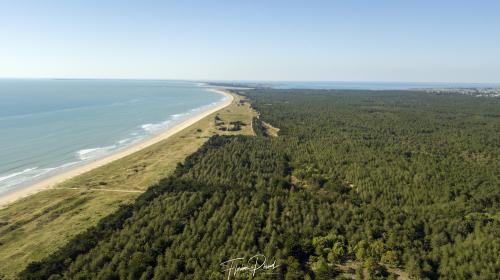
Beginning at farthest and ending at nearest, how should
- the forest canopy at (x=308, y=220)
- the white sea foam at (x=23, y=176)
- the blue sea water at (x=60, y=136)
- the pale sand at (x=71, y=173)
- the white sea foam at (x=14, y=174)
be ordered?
1. the blue sea water at (x=60, y=136)
2. the white sea foam at (x=14, y=174)
3. the white sea foam at (x=23, y=176)
4. the pale sand at (x=71, y=173)
5. the forest canopy at (x=308, y=220)

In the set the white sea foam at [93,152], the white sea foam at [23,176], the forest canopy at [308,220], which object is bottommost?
the white sea foam at [23,176]

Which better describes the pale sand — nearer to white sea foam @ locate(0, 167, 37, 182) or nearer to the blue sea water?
the blue sea water

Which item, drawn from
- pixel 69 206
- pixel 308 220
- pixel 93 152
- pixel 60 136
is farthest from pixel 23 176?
pixel 308 220

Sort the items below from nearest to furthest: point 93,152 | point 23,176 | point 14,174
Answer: point 23,176 → point 14,174 → point 93,152

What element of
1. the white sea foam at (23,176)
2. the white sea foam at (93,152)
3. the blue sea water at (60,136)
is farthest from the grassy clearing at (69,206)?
the blue sea water at (60,136)

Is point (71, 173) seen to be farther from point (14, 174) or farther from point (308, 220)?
point (308, 220)

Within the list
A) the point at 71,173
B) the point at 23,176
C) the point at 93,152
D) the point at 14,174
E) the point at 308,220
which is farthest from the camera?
the point at 93,152

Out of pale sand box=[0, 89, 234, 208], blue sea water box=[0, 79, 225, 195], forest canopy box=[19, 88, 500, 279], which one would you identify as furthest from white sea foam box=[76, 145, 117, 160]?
forest canopy box=[19, 88, 500, 279]

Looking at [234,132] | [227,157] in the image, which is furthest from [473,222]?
[234,132]

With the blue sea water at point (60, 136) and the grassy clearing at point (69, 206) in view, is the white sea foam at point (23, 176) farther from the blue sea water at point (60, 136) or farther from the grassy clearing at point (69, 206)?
the grassy clearing at point (69, 206)
